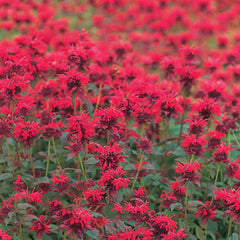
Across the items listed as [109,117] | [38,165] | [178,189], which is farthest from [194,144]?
[38,165]

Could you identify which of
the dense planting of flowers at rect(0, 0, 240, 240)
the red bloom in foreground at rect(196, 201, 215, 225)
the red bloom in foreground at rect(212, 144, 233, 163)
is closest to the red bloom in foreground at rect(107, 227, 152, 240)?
the dense planting of flowers at rect(0, 0, 240, 240)

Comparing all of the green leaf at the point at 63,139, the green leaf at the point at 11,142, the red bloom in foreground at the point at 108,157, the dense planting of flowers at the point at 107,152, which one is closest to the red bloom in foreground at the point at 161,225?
the dense planting of flowers at the point at 107,152

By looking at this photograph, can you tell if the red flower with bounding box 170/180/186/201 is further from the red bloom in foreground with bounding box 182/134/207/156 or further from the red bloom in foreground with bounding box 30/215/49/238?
the red bloom in foreground with bounding box 30/215/49/238

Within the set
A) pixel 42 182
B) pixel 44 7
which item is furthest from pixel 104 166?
pixel 44 7

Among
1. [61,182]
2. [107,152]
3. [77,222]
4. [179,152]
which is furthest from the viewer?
[179,152]

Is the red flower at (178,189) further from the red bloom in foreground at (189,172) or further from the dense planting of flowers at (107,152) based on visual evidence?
the red bloom in foreground at (189,172)

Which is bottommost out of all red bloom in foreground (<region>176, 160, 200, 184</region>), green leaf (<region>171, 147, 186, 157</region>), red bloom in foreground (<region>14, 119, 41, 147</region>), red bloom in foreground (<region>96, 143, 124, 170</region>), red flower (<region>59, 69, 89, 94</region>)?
green leaf (<region>171, 147, 186, 157</region>)

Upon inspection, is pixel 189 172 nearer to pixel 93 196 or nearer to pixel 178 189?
pixel 178 189

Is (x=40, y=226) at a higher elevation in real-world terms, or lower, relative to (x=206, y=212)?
higher

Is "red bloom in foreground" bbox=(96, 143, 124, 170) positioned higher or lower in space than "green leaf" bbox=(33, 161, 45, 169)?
higher

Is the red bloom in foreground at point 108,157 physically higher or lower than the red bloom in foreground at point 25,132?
lower

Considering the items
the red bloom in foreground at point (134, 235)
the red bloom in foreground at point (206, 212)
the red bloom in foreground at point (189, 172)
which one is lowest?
the red bloom in foreground at point (206, 212)

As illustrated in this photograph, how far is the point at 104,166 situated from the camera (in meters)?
2.12

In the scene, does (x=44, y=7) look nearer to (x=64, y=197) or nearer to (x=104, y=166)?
(x=64, y=197)
